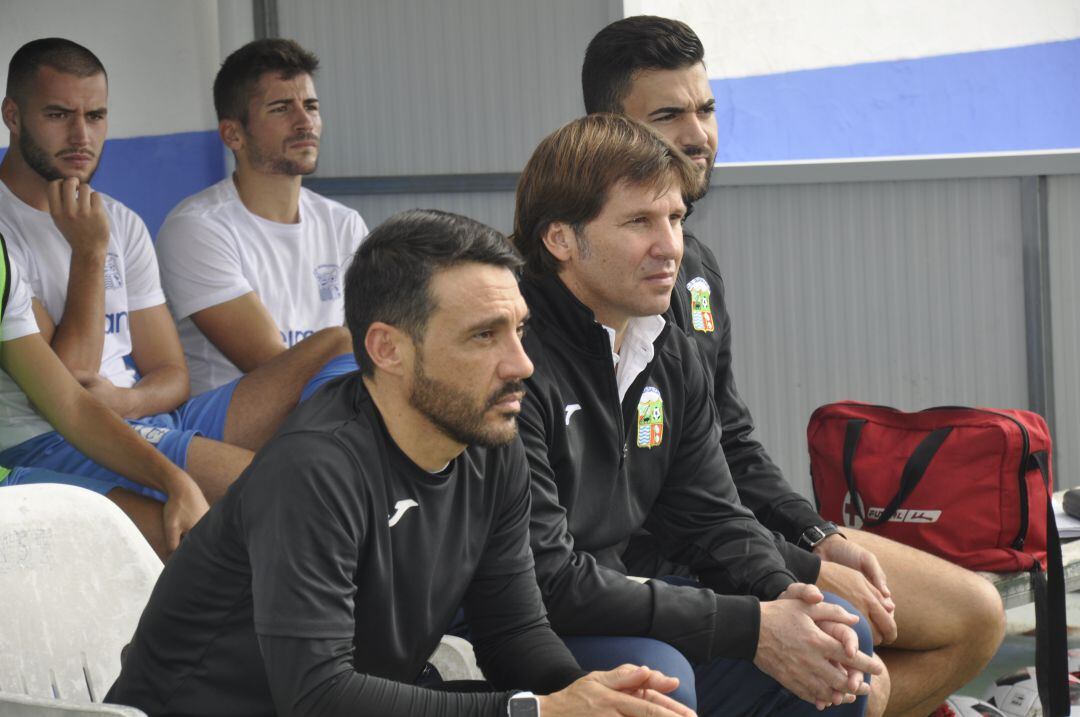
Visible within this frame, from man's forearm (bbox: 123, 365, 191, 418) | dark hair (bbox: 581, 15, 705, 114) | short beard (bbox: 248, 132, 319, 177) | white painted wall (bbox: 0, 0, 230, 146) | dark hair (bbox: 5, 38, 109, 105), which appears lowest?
man's forearm (bbox: 123, 365, 191, 418)

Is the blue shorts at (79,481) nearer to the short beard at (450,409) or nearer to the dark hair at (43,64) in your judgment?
the dark hair at (43,64)

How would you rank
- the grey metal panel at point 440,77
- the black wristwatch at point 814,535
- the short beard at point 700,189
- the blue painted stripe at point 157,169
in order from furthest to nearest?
1. the grey metal panel at point 440,77
2. the blue painted stripe at point 157,169
3. the black wristwatch at point 814,535
4. the short beard at point 700,189

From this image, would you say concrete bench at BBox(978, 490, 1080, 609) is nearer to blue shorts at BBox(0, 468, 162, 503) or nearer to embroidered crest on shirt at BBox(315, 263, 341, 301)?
blue shorts at BBox(0, 468, 162, 503)

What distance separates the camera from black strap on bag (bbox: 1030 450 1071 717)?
2.84 meters

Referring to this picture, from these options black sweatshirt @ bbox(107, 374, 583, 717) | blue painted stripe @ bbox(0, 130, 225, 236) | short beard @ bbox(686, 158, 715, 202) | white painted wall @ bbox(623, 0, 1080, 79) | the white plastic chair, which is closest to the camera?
black sweatshirt @ bbox(107, 374, 583, 717)

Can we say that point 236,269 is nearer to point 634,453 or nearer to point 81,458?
point 81,458

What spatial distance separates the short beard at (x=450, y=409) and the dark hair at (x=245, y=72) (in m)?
2.41

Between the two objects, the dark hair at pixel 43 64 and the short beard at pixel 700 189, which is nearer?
the short beard at pixel 700 189

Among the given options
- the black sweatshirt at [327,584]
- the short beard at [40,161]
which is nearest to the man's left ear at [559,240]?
the black sweatshirt at [327,584]

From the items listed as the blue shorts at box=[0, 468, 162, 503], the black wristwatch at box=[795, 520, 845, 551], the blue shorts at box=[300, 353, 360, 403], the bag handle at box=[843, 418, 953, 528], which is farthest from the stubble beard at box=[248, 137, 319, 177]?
the black wristwatch at box=[795, 520, 845, 551]

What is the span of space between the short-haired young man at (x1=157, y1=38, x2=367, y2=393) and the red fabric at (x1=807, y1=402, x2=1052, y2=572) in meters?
1.60

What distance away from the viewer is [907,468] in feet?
9.70

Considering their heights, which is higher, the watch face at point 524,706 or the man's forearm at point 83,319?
the man's forearm at point 83,319

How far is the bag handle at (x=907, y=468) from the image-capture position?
2.94 meters
